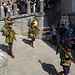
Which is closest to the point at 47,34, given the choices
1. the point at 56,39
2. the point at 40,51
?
the point at 56,39

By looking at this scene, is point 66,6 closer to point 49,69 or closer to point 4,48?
point 4,48

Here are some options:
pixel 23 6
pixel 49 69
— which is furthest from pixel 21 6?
pixel 49 69

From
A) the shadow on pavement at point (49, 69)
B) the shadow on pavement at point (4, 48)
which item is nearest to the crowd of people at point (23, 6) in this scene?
the shadow on pavement at point (4, 48)

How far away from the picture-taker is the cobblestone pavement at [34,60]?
11.0 m

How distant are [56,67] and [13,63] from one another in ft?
5.91

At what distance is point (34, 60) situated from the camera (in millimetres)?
12047

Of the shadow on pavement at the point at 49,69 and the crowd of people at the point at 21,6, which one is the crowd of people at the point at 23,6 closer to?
the crowd of people at the point at 21,6

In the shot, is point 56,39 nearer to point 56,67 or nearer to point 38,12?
point 38,12

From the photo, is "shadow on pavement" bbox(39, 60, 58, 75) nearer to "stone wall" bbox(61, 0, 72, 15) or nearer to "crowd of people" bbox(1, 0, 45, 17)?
"stone wall" bbox(61, 0, 72, 15)

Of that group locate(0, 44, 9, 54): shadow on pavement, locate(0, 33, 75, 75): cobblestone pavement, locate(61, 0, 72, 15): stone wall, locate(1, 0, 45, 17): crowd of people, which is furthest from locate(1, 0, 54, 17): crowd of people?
locate(0, 44, 9, 54): shadow on pavement

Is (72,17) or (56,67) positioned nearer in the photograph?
(56,67)

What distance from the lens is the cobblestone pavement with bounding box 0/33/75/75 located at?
36.0 feet

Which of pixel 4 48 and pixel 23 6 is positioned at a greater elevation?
pixel 23 6

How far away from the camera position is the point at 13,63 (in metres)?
11.5
